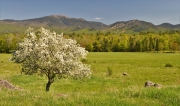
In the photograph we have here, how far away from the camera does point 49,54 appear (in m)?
20.4

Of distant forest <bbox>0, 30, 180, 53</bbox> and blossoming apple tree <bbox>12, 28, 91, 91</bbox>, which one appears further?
distant forest <bbox>0, 30, 180, 53</bbox>

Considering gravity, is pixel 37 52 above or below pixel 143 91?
above

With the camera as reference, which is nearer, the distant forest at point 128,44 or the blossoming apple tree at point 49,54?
Answer: the blossoming apple tree at point 49,54

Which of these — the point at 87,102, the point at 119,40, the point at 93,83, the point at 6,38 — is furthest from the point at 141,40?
the point at 87,102

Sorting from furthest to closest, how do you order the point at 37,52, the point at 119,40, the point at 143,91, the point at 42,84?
the point at 119,40 < the point at 42,84 < the point at 37,52 < the point at 143,91

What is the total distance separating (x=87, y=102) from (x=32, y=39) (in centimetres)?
1366

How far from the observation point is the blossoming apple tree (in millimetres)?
19953

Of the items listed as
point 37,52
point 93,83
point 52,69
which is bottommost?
point 93,83

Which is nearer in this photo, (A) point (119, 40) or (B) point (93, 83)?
(B) point (93, 83)

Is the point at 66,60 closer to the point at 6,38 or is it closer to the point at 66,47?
the point at 66,47

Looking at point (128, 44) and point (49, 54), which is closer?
point (49, 54)

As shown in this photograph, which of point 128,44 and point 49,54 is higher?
point 49,54

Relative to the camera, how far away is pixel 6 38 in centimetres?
17612

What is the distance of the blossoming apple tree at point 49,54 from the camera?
20.0 meters
